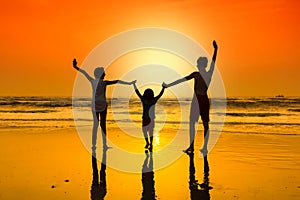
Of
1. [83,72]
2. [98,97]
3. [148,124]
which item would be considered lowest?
[148,124]

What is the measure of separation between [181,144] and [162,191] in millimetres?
8498

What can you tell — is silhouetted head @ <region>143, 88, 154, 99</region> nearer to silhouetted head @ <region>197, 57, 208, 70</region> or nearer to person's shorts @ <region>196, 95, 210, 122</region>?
person's shorts @ <region>196, 95, 210, 122</region>

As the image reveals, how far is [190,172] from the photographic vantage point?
1120 centimetres

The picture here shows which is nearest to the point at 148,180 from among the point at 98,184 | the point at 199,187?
the point at 98,184

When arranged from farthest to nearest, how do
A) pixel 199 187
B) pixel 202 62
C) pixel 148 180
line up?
pixel 202 62 < pixel 148 180 < pixel 199 187

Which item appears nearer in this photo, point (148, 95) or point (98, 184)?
point (98, 184)

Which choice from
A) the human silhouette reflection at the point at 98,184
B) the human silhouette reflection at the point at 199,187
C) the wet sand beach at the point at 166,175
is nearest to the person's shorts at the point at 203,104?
the wet sand beach at the point at 166,175

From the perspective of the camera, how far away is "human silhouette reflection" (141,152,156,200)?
880 cm

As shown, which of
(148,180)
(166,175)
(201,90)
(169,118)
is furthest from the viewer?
(169,118)

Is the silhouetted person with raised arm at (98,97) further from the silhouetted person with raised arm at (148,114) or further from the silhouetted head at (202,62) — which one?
the silhouetted head at (202,62)

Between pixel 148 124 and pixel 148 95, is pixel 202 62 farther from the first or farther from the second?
pixel 148 124

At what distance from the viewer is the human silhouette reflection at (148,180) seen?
880cm

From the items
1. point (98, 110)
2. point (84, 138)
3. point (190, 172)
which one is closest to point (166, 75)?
point (84, 138)

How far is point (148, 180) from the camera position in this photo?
402 inches
